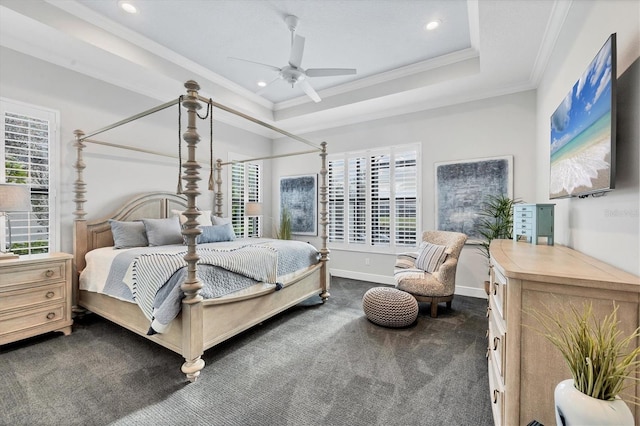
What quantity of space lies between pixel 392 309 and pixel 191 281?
77.4 inches

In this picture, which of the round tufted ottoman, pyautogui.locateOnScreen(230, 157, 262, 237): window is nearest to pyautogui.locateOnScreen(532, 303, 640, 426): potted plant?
the round tufted ottoman

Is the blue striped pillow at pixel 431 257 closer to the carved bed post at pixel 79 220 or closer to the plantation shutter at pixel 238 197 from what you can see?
the plantation shutter at pixel 238 197

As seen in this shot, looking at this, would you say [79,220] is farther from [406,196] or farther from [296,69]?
[406,196]

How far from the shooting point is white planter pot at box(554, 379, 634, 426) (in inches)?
32.7

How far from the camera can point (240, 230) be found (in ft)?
17.4

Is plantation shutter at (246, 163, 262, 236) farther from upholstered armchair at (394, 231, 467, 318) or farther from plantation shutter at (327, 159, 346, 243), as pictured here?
upholstered armchair at (394, 231, 467, 318)

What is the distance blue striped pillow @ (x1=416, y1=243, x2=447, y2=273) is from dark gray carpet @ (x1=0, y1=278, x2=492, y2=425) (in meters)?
0.72

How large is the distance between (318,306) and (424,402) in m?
1.96

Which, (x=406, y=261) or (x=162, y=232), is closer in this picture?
(x=162, y=232)

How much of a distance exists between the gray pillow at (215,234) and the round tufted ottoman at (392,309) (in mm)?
2188

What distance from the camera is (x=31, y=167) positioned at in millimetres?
2945

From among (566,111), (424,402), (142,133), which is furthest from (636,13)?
(142,133)

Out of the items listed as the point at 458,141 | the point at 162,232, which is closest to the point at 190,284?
the point at 162,232

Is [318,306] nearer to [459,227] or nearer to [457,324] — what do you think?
[457,324]
